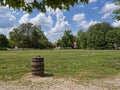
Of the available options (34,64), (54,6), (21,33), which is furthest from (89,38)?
(54,6)

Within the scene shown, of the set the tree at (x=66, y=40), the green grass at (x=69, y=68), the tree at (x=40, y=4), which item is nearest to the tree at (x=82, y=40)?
the tree at (x=66, y=40)

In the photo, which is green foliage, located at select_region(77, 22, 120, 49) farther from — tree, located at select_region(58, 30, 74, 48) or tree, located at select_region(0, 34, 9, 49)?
tree, located at select_region(0, 34, 9, 49)

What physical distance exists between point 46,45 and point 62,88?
131609 mm

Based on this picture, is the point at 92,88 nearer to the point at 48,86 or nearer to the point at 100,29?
the point at 48,86

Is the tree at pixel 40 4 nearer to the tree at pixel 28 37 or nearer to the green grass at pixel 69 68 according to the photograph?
the green grass at pixel 69 68

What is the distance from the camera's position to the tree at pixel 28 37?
13162 centimetres

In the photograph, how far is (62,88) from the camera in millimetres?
11961

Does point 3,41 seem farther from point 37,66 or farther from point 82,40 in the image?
point 37,66

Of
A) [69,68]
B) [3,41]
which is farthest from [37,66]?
[3,41]

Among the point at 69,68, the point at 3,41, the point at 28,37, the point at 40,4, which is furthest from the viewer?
the point at 28,37

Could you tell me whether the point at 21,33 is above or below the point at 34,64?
above

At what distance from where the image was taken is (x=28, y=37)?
134m

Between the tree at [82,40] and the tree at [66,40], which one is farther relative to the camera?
the tree at [66,40]

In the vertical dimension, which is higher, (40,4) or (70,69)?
(40,4)
